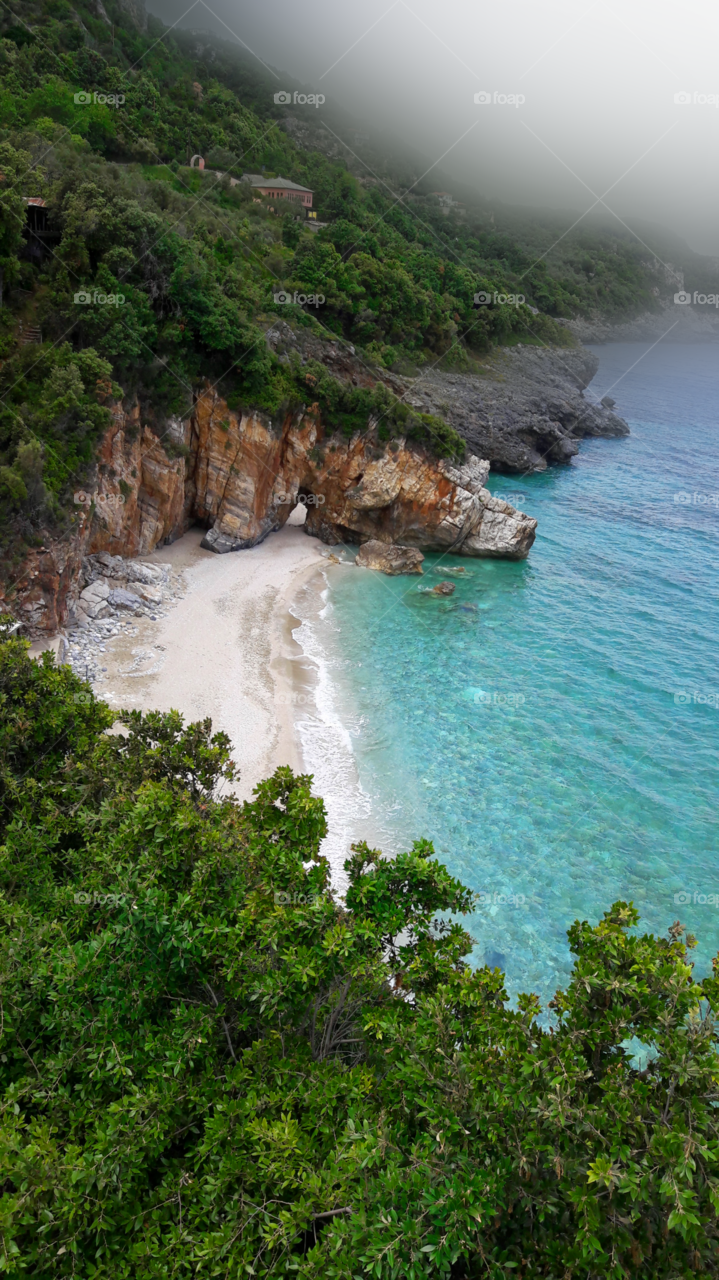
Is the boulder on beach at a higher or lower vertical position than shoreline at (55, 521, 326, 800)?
higher

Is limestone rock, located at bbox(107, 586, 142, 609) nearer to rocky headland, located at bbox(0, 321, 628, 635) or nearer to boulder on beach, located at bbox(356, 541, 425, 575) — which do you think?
rocky headland, located at bbox(0, 321, 628, 635)

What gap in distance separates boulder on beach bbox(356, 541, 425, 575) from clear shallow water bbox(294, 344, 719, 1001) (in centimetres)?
89

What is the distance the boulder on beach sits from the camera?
122 ft

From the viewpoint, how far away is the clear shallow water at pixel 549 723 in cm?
1906

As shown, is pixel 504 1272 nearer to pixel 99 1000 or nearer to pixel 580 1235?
pixel 580 1235

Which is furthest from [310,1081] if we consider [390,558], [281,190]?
[281,190]

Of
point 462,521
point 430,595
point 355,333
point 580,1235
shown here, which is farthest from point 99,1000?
point 355,333

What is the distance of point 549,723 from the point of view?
85.8ft

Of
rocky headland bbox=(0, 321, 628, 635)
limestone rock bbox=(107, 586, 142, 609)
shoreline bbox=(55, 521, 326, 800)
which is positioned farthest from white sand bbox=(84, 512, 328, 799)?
rocky headland bbox=(0, 321, 628, 635)

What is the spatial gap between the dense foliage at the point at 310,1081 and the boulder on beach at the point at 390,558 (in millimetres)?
26845

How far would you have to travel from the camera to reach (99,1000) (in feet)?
29.6

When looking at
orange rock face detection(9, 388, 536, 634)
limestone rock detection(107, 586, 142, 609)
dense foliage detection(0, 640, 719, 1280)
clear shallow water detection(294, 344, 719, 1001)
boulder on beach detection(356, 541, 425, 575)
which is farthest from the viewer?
boulder on beach detection(356, 541, 425, 575)

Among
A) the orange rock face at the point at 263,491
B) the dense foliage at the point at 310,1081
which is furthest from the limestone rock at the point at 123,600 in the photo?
the dense foliage at the point at 310,1081

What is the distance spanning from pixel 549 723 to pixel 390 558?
1483 cm
